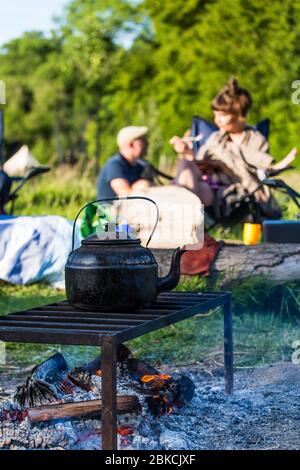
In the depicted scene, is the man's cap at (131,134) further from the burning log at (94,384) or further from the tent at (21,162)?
the tent at (21,162)

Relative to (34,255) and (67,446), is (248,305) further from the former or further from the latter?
(67,446)

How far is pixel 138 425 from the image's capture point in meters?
3.36

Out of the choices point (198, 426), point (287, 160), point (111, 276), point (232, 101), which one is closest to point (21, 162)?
point (232, 101)

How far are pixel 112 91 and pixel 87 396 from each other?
72.6 feet

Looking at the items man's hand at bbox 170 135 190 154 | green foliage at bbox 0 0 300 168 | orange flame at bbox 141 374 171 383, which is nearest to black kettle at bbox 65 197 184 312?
orange flame at bbox 141 374 171 383

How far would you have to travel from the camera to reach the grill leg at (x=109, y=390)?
2.65 m

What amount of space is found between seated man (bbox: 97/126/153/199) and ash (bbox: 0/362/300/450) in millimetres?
2872

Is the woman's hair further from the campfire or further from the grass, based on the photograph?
the campfire

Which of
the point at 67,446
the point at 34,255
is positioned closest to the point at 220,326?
the point at 34,255

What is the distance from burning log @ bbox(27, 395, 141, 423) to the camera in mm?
3293

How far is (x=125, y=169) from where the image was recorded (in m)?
7.00

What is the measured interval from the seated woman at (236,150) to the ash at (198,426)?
137 inches

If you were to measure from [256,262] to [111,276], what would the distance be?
8.60 ft
